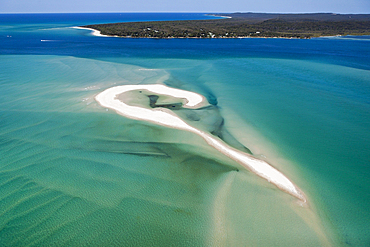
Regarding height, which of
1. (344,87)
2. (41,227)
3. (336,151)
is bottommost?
(41,227)

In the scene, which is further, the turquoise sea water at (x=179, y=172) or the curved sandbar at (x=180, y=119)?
the curved sandbar at (x=180, y=119)

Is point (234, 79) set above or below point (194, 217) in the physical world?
above

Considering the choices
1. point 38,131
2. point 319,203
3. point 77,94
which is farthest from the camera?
point 77,94

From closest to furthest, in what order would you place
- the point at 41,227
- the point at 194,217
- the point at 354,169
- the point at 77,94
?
the point at 41,227, the point at 194,217, the point at 354,169, the point at 77,94

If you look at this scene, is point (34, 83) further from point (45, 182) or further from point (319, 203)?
point (319, 203)

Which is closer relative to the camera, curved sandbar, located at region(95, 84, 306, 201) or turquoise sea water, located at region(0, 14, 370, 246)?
turquoise sea water, located at region(0, 14, 370, 246)

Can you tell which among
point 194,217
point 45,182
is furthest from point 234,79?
point 45,182
